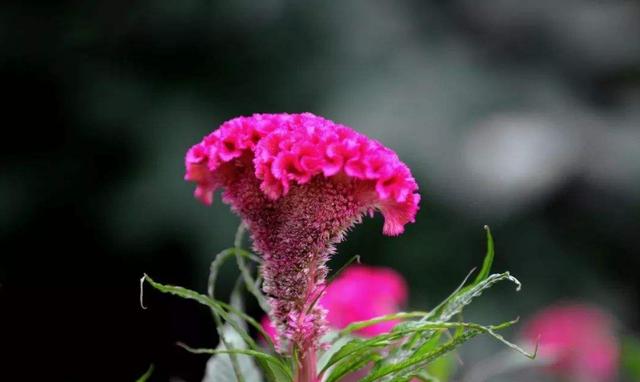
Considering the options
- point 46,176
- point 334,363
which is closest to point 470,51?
point 46,176

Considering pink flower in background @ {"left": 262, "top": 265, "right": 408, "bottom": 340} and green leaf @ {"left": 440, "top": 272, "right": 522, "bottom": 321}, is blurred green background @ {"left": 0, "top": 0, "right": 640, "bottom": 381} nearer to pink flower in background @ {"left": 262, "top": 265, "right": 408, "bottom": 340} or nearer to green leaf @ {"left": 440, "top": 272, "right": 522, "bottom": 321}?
pink flower in background @ {"left": 262, "top": 265, "right": 408, "bottom": 340}

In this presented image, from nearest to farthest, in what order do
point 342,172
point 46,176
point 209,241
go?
point 342,172, point 209,241, point 46,176

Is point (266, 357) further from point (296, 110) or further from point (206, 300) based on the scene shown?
point (296, 110)

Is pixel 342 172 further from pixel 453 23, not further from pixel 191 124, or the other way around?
pixel 453 23

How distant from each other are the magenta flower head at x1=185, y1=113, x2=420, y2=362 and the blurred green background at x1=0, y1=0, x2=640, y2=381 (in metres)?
1.98

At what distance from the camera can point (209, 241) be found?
2.95 metres

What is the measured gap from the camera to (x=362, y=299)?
5.15 ft

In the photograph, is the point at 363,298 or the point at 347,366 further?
the point at 363,298

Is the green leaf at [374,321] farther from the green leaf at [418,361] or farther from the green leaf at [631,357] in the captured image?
the green leaf at [631,357]

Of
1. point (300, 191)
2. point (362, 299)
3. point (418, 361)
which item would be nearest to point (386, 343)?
point (418, 361)

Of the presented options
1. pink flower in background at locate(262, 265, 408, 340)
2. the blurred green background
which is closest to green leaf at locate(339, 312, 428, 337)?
pink flower in background at locate(262, 265, 408, 340)

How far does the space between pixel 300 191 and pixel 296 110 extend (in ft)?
7.67

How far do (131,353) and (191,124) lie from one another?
75cm

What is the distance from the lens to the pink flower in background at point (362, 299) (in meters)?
1.55
